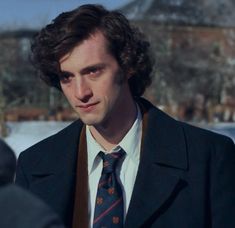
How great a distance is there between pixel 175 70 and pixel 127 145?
91.3 feet

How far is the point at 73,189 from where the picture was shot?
298 cm

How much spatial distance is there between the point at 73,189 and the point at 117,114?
0.29 m

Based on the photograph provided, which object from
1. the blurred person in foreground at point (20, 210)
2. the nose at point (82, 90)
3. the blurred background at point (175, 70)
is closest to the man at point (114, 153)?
the nose at point (82, 90)

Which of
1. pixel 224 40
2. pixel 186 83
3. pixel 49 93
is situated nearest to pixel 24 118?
pixel 49 93

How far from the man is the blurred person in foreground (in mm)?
1095

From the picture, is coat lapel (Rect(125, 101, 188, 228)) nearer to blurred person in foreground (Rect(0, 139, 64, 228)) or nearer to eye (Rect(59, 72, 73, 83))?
eye (Rect(59, 72, 73, 83))

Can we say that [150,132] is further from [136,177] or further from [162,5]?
[162,5]

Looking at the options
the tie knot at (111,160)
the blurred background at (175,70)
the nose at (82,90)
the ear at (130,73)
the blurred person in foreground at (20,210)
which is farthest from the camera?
the blurred background at (175,70)

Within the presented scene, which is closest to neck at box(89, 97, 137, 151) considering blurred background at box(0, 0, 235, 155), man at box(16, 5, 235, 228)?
A: man at box(16, 5, 235, 228)

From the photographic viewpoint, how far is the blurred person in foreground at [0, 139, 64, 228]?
66.4 inches

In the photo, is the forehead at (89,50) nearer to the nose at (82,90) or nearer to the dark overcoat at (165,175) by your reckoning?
the nose at (82,90)

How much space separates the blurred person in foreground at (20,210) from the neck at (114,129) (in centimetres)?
119

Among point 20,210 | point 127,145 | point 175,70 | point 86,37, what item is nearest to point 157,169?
point 127,145

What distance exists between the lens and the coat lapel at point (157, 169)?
114 inches
